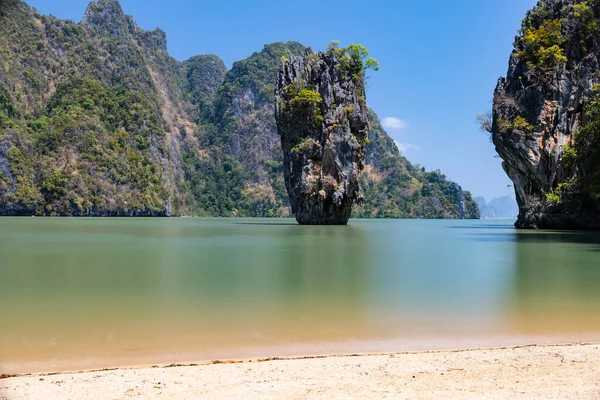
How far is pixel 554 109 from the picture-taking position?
34875 mm

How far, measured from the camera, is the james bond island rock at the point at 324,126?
Answer: 143 ft

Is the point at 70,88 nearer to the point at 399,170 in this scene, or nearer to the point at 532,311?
the point at 399,170

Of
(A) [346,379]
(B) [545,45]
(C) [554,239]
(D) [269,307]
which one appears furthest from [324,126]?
(A) [346,379]

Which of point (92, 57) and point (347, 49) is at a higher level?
point (92, 57)

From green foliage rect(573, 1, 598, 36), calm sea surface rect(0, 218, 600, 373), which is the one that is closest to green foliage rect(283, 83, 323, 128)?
green foliage rect(573, 1, 598, 36)

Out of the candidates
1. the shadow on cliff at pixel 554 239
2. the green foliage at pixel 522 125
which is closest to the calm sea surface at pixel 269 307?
the shadow on cliff at pixel 554 239

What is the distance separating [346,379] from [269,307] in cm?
410

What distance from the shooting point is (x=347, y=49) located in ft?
146

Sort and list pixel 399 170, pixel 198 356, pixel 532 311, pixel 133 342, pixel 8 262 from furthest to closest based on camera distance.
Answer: pixel 399 170 < pixel 8 262 < pixel 532 311 < pixel 133 342 < pixel 198 356

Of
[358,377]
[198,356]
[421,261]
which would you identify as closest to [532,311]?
[358,377]

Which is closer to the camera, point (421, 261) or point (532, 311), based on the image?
point (532, 311)

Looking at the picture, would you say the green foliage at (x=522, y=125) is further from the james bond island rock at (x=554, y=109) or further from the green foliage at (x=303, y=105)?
the green foliage at (x=303, y=105)

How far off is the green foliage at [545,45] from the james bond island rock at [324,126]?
13.7 m

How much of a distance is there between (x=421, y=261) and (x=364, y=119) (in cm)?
3017
